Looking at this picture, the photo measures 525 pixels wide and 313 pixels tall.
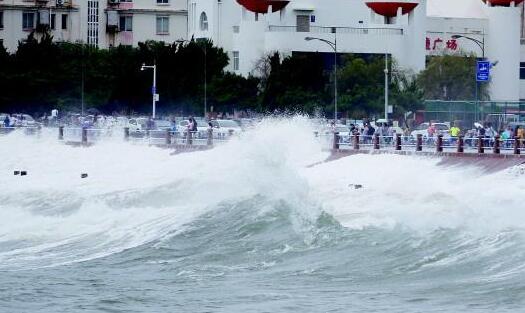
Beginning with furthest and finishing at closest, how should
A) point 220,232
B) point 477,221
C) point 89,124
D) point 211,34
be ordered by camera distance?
point 211,34 → point 89,124 → point 220,232 → point 477,221

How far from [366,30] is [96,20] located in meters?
28.5

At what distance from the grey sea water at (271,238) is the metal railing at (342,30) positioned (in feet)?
144

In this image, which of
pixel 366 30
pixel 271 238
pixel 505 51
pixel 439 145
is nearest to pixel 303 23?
pixel 366 30

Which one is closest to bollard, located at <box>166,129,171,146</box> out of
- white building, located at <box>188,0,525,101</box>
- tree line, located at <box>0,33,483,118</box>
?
tree line, located at <box>0,33,483,118</box>

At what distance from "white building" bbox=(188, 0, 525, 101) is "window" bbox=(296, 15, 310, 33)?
2.4 inches

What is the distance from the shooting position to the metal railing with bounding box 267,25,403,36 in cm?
9225

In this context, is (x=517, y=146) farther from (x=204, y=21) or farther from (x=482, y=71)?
(x=204, y=21)

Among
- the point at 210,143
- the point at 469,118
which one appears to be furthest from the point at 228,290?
the point at 469,118

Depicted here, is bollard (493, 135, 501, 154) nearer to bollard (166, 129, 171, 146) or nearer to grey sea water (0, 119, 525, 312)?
grey sea water (0, 119, 525, 312)

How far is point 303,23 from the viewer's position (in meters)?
94.4

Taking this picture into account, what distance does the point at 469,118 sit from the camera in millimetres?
74188

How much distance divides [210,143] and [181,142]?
10.7ft

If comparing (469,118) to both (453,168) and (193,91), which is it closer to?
(193,91)

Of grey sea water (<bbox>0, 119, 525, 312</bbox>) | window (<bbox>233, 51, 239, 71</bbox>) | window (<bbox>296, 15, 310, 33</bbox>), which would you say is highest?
window (<bbox>296, 15, 310, 33</bbox>)
